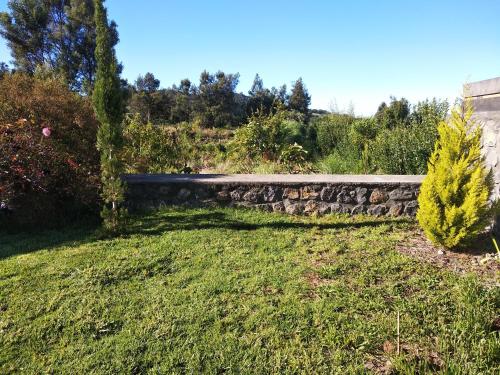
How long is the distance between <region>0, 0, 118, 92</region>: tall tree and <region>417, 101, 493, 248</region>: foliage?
75.6ft

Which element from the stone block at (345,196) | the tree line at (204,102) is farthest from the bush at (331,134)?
the tree line at (204,102)

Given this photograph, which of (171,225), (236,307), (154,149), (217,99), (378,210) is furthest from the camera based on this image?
(217,99)

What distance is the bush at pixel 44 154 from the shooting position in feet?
15.2

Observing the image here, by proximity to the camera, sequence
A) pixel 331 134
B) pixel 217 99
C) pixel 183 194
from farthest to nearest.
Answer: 1. pixel 217 99
2. pixel 331 134
3. pixel 183 194

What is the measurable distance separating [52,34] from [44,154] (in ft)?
76.4

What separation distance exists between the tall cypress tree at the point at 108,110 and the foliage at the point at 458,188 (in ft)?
12.5

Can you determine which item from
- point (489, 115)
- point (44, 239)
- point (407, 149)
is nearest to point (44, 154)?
point (44, 239)

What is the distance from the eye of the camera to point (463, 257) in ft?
12.4

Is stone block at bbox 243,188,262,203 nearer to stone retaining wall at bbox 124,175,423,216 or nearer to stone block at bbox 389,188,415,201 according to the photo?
stone retaining wall at bbox 124,175,423,216

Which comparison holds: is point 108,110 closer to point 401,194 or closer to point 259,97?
point 401,194

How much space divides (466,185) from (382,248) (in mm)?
1127

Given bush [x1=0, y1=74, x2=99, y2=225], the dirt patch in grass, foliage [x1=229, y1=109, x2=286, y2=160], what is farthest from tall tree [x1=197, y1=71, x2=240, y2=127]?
the dirt patch in grass

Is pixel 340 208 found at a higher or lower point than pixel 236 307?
higher

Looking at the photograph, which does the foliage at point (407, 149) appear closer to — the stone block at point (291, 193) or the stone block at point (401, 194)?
the stone block at point (401, 194)
